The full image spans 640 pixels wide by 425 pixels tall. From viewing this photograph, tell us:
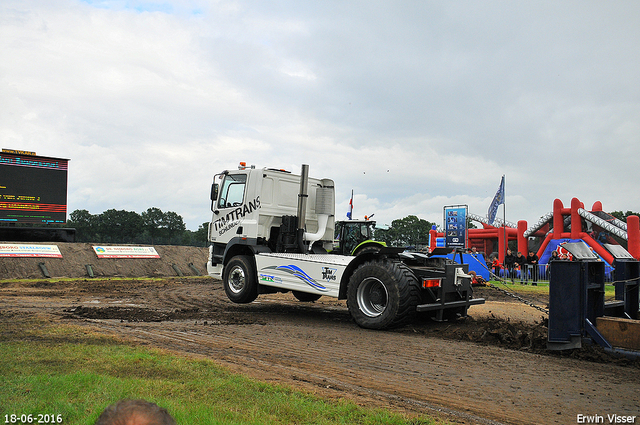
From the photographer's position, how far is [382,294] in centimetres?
884

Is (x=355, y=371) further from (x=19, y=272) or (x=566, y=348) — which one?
(x=19, y=272)

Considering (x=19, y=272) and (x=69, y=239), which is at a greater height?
(x=69, y=239)

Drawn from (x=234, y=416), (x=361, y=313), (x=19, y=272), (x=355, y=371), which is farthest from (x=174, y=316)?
(x=19, y=272)

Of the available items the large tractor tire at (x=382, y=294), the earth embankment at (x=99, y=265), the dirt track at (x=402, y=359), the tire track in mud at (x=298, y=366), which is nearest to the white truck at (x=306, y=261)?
the large tractor tire at (x=382, y=294)

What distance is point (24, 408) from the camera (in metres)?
3.88

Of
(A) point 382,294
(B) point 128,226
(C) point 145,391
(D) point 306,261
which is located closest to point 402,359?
(A) point 382,294

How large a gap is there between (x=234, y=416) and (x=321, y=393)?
3.54ft

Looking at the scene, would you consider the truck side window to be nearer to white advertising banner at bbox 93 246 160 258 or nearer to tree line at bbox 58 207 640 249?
white advertising banner at bbox 93 246 160 258

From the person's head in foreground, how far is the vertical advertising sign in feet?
82.0

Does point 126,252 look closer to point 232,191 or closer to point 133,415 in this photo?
point 232,191

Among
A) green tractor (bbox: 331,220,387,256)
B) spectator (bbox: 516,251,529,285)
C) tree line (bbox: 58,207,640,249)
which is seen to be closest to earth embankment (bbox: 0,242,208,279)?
green tractor (bbox: 331,220,387,256)

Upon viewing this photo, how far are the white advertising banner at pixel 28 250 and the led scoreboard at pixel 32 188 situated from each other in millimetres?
1804

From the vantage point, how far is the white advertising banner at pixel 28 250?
813 inches

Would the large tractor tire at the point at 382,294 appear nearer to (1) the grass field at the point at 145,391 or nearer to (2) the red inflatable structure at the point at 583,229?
(1) the grass field at the point at 145,391
